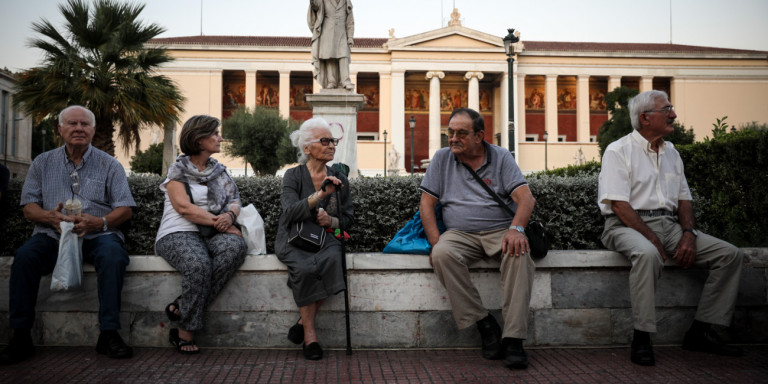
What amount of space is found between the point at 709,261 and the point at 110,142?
1276 centimetres

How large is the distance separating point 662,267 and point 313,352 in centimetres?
228

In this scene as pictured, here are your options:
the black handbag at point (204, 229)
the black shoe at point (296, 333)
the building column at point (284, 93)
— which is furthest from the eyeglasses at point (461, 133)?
the building column at point (284, 93)

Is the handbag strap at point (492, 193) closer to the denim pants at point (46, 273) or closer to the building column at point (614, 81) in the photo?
the denim pants at point (46, 273)

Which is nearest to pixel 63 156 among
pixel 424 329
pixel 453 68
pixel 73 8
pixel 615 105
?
pixel 424 329

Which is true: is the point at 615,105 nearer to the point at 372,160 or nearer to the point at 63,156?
the point at 372,160

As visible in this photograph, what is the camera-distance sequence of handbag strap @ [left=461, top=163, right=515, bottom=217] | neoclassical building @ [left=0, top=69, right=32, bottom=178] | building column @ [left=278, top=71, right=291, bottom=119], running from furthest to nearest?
building column @ [left=278, top=71, right=291, bottom=119] → neoclassical building @ [left=0, top=69, right=32, bottom=178] → handbag strap @ [left=461, top=163, right=515, bottom=217]

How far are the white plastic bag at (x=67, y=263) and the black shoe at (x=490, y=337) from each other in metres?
2.59

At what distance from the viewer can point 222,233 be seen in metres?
3.72

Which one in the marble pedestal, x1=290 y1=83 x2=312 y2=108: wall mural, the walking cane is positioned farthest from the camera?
x1=290 y1=83 x2=312 y2=108: wall mural

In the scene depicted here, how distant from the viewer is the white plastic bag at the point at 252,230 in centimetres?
380

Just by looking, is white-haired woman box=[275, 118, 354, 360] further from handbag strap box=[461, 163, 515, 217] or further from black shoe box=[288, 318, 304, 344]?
handbag strap box=[461, 163, 515, 217]

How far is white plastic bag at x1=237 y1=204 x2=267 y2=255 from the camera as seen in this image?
12.5 feet

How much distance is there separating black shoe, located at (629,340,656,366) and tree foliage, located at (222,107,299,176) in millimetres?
24791

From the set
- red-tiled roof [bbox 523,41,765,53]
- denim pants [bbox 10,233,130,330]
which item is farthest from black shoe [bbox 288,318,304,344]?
red-tiled roof [bbox 523,41,765,53]
